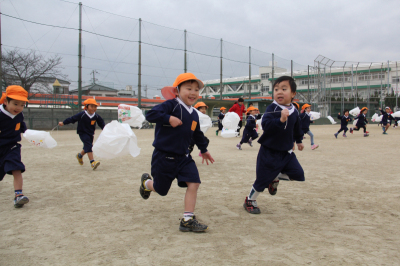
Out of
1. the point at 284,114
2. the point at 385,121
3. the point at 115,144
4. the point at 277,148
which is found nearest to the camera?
the point at 284,114

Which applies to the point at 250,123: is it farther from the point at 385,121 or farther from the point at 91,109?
the point at 385,121

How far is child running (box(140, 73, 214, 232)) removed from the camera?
10.2ft

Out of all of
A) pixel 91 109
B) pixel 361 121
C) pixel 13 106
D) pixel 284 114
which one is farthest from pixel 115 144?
pixel 361 121

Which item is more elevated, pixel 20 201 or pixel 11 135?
pixel 11 135

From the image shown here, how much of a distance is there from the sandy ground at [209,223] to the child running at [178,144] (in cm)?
41

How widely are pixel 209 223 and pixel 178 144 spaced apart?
0.89 meters

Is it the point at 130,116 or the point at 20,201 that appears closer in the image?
the point at 20,201

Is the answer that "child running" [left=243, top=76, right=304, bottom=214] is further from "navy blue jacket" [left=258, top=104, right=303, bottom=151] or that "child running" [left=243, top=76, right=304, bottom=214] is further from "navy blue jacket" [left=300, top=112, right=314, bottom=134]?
"navy blue jacket" [left=300, top=112, right=314, bottom=134]

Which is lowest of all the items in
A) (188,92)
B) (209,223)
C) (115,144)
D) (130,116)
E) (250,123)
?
(209,223)

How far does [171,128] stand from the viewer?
10.4 feet

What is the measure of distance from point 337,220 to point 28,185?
4.61m

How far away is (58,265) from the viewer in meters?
2.30

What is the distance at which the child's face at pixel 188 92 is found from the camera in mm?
3250

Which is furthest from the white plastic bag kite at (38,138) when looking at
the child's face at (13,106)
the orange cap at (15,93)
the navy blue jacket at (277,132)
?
the navy blue jacket at (277,132)
